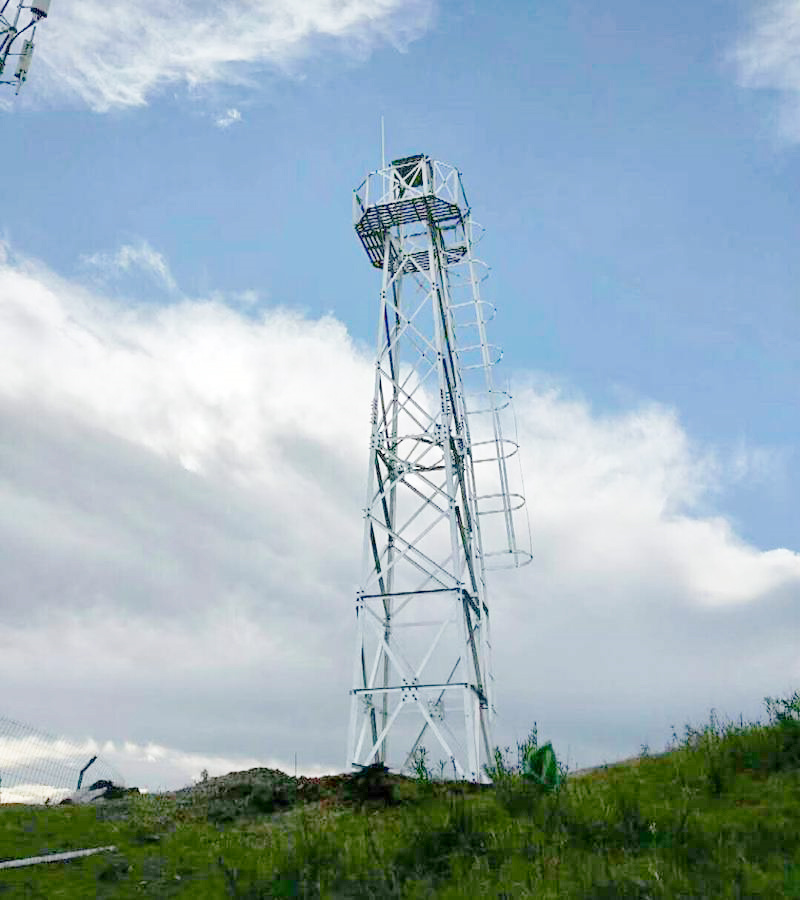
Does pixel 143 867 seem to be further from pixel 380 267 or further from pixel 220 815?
pixel 380 267

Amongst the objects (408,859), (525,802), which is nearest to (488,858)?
(408,859)

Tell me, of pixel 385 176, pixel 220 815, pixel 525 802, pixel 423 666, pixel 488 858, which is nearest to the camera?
pixel 488 858

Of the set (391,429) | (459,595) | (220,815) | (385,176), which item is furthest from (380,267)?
(220,815)

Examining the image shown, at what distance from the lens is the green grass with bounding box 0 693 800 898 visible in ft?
25.9

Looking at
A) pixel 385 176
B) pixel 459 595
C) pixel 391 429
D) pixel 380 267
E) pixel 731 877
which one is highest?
pixel 385 176

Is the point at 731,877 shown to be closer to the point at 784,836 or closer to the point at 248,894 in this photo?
the point at 784,836

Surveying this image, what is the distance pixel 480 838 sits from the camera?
9.32 meters

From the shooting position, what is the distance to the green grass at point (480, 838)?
7.89 meters

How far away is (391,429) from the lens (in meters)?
21.4

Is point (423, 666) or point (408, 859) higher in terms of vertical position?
point (423, 666)

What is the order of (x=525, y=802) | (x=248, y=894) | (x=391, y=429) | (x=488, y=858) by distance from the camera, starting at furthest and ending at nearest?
(x=391, y=429) < (x=525, y=802) < (x=488, y=858) < (x=248, y=894)

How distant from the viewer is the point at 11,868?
9.48 m

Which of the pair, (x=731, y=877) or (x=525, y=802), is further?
(x=525, y=802)

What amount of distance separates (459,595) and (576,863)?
1011 centimetres
